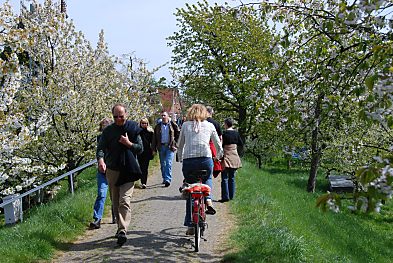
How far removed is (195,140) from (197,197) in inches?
32.3

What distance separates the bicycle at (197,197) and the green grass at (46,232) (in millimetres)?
1929

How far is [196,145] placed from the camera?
7426 mm

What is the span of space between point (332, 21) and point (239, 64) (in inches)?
928

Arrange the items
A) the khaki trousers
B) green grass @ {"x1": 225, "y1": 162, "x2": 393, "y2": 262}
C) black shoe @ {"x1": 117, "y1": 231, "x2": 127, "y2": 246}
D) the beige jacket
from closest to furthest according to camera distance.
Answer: green grass @ {"x1": 225, "y1": 162, "x2": 393, "y2": 262}
black shoe @ {"x1": 117, "y1": 231, "x2": 127, "y2": 246}
the khaki trousers
the beige jacket

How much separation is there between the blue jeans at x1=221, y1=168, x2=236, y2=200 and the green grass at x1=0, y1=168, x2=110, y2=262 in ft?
8.81

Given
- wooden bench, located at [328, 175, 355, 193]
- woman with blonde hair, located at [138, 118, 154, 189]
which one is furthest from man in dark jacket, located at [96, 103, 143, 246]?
wooden bench, located at [328, 175, 355, 193]

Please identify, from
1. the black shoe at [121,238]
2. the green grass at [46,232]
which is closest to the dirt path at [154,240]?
the black shoe at [121,238]

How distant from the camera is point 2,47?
31.8 ft

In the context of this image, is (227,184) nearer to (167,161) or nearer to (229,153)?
(229,153)

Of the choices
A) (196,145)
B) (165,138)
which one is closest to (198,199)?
(196,145)

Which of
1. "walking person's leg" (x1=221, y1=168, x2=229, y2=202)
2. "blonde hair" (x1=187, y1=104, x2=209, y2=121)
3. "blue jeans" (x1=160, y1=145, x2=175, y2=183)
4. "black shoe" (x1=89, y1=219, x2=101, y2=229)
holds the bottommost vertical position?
"black shoe" (x1=89, y1=219, x2=101, y2=229)

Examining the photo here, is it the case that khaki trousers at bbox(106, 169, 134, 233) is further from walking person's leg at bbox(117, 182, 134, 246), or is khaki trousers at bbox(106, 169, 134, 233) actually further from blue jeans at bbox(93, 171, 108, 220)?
blue jeans at bbox(93, 171, 108, 220)

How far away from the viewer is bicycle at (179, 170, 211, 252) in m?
6.98

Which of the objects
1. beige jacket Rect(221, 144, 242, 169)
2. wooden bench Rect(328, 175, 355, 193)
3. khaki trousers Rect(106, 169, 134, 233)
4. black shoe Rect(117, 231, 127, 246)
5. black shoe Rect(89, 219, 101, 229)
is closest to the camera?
black shoe Rect(117, 231, 127, 246)
